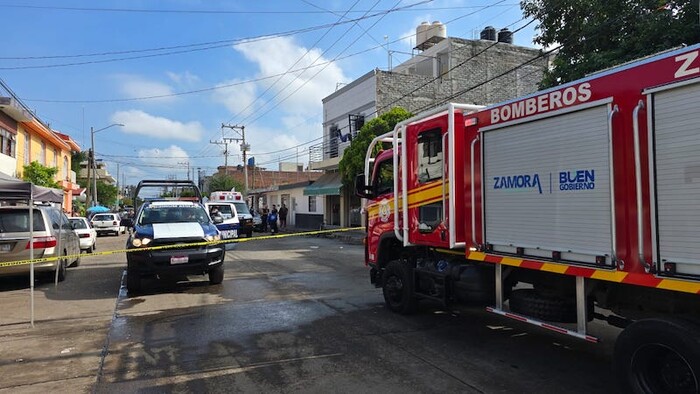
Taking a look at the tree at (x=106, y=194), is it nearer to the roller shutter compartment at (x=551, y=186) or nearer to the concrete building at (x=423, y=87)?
the concrete building at (x=423, y=87)

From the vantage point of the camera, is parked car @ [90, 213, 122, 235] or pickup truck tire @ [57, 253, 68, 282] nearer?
pickup truck tire @ [57, 253, 68, 282]

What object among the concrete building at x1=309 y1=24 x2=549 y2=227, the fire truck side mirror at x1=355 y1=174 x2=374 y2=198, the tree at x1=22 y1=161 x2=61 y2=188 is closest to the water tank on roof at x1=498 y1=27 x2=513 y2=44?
the concrete building at x1=309 y1=24 x2=549 y2=227

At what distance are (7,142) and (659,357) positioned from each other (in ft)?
92.7

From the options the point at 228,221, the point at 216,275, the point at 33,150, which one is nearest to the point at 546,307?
the point at 216,275

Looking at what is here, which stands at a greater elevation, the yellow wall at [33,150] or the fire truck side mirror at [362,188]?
the yellow wall at [33,150]

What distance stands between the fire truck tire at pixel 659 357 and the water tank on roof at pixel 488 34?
3010 centimetres

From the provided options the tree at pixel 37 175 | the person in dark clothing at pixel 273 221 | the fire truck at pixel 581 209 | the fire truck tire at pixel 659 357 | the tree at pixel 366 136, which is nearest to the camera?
the fire truck tire at pixel 659 357

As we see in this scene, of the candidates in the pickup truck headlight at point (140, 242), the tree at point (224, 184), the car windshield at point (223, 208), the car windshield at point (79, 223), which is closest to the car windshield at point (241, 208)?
the car windshield at point (223, 208)

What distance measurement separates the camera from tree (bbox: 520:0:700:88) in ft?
34.8

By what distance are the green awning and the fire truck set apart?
805 inches

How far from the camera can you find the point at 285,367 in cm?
509

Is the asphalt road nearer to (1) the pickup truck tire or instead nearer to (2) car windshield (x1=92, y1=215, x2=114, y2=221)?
(1) the pickup truck tire

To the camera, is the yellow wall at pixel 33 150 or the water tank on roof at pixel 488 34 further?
the water tank on roof at pixel 488 34

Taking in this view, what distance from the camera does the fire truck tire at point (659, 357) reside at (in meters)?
3.48
